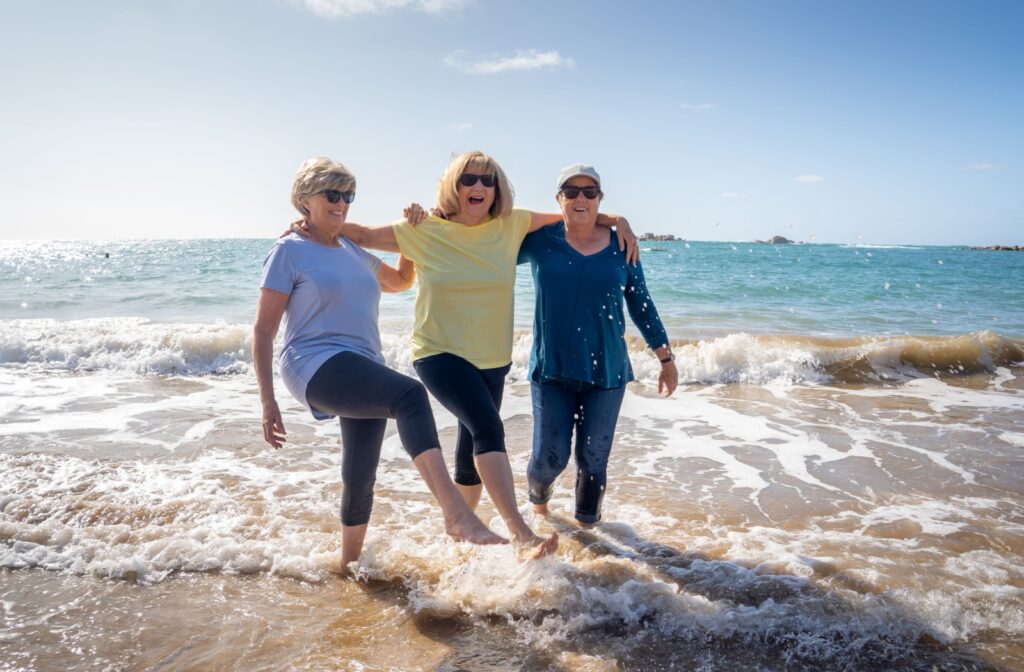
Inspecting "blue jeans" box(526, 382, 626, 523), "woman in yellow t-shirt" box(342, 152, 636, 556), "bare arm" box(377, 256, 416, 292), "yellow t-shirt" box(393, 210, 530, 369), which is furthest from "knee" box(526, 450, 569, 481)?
"bare arm" box(377, 256, 416, 292)

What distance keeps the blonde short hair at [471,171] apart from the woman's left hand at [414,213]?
111 millimetres

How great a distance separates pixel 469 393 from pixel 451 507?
669 mm

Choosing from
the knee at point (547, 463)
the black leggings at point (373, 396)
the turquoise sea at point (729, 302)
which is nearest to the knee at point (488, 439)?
the black leggings at point (373, 396)

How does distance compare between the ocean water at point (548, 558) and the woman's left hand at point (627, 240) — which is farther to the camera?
the woman's left hand at point (627, 240)

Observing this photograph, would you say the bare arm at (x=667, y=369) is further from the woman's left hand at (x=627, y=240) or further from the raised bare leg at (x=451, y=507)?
the raised bare leg at (x=451, y=507)

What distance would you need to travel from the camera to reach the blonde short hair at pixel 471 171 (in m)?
3.68

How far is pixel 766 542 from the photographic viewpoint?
4484 mm

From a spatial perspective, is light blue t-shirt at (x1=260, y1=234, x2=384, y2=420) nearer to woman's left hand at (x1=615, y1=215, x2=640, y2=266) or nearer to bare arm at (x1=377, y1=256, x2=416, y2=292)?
bare arm at (x1=377, y1=256, x2=416, y2=292)

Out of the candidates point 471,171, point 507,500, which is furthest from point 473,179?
point 507,500

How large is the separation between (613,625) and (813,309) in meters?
19.1

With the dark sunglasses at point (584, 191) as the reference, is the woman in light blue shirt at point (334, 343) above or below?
below

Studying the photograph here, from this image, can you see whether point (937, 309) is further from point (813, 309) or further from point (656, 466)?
point (656, 466)

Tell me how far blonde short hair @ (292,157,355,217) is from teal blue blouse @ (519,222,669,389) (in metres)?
1.12

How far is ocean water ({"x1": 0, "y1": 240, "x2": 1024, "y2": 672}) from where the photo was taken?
3.24 metres
